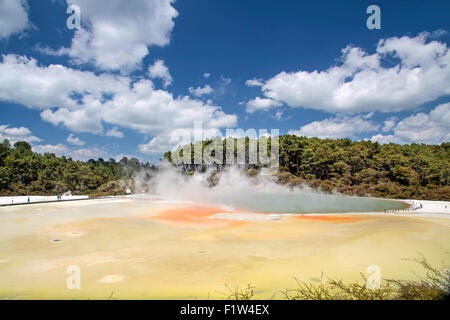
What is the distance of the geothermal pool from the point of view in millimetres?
7176

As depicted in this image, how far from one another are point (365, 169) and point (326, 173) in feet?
27.3

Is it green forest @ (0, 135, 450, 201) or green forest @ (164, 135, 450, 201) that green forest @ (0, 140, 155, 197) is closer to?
green forest @ (0, 135, 450, 201)

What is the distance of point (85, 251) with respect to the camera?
1080 centimetres

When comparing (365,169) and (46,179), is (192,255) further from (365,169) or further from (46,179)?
(365,169)

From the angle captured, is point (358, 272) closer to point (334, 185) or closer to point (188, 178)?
point (334, 185)

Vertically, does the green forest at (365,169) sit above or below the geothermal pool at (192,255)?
above

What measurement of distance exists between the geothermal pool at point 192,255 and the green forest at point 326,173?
30952 millimetres

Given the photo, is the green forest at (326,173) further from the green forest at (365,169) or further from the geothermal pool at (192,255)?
the geothermal pool at (192,255)

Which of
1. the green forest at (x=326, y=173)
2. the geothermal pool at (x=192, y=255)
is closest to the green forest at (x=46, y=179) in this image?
the green forest at (x=326, y=173)

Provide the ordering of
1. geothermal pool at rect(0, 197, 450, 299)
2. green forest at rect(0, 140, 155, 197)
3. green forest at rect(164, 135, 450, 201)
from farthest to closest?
green forest at rect(164, 135, 450, 201)
green forest at rect(0, 140, 155, 197)
geothermal pool at rect(0, 197, 450, 299)

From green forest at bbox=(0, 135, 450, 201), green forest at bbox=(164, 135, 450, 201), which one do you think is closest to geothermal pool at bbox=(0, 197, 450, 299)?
green forest at bbox=(0, 135, 450, 201)

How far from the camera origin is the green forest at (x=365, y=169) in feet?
145

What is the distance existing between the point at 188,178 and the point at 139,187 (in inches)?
437

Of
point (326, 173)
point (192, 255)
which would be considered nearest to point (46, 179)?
point (192, 255)
